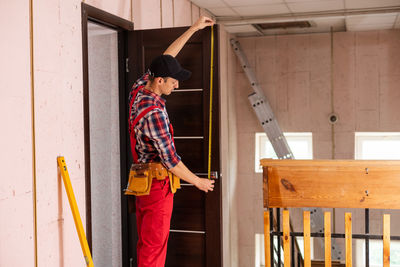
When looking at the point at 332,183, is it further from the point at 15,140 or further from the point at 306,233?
the point at 15,140

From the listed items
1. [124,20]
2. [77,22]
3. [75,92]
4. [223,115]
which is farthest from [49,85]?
[223,115]

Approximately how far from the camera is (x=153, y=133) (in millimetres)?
2783

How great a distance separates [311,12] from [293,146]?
96.0 inches

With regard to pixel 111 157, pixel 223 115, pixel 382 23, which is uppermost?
pixel 382 23

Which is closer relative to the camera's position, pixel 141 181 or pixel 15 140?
pixel 15 140

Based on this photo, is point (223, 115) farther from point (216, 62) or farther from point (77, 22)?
point (77, 22)

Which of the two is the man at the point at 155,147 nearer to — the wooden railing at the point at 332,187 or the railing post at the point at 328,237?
the wooden railing at the point at 332,187

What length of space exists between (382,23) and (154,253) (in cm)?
523

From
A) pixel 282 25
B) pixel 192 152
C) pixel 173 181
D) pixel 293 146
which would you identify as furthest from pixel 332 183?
pixel 293 146

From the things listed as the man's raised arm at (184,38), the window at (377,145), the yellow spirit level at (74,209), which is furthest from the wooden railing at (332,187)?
the window at (377,145)

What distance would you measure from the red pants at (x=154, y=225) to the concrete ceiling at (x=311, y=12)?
315 cm

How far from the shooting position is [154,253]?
116 inches

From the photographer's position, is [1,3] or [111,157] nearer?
[1,3]

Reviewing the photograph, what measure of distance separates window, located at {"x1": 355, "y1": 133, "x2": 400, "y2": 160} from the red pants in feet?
17.0
